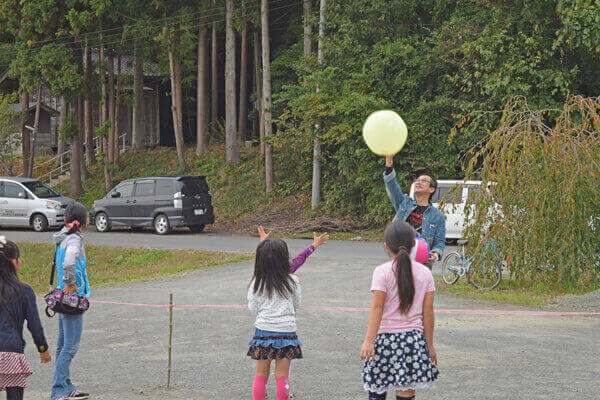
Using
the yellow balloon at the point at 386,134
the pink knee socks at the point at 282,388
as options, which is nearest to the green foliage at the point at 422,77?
the yellow balloon at the point at 386,134

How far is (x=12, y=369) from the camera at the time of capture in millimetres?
4879

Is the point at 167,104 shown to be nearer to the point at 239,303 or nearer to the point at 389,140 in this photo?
the point at 239,303

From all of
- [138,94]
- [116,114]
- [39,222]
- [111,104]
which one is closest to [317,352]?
[39,222]

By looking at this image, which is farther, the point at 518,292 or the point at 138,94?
the point at 138,94

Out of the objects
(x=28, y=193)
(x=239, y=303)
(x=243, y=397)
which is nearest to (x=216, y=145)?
(x=28, y=193)

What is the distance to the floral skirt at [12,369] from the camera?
4855 mm

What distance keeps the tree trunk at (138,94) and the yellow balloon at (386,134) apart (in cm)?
2920

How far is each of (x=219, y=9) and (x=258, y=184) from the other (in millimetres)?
9454

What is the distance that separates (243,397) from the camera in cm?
650

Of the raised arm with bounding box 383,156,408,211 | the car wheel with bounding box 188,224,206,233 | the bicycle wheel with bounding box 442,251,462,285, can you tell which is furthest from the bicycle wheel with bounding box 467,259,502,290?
the car wheel with bounding box 188,224,206,233

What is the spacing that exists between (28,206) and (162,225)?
231 inches

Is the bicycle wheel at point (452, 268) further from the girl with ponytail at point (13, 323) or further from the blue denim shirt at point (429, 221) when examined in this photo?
the girl with ponytail at point (13, 323)

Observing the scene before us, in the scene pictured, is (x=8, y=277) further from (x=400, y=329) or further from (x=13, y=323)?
(x=400, y=329)

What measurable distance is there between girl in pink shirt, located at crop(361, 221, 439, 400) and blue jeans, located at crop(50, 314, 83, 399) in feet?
10.0
